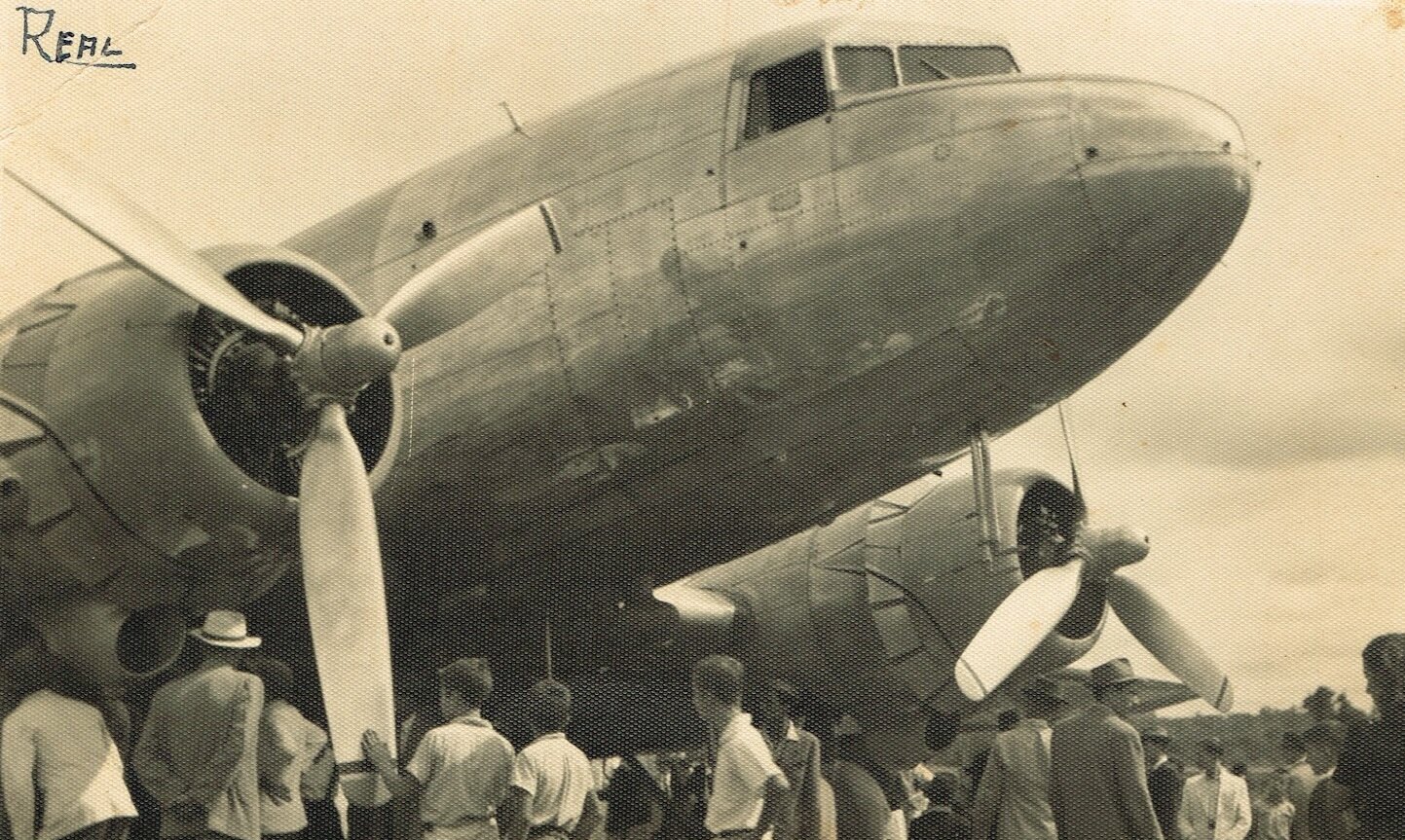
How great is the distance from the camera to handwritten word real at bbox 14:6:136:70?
7680 mm

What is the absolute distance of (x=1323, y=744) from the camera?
8.61 m

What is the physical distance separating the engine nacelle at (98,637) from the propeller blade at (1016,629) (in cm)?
451

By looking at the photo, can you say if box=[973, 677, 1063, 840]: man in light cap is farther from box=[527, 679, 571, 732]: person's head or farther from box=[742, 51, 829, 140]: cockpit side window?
box=[742, 51, 829, 140]: cockpit side window

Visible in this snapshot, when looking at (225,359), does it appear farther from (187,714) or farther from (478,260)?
(187,714)

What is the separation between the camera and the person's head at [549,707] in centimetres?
680

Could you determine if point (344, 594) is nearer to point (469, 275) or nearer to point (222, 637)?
point (222, 637)

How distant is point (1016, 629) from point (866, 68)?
138 inches

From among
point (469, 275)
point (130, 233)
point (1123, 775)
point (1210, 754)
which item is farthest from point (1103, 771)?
point (130, 233)

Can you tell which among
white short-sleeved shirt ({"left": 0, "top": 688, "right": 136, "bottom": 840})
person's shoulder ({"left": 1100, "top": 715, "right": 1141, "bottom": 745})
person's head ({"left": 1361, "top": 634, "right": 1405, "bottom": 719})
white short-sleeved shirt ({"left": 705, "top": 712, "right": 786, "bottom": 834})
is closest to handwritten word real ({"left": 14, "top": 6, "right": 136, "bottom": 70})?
white short-sleeved shirt ({"left": 0, "top": 688, "right": 136, "bottom": 840})

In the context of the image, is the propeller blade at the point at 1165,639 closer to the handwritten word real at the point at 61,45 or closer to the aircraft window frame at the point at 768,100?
the aircraft window frame at the point at 768,100

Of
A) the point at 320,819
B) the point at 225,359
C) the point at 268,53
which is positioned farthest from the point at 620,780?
the point at 268,53

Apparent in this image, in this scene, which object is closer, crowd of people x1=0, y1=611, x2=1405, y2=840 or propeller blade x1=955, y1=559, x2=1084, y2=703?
crowd of people x1=0, y1=611, x2=1405, y2=840

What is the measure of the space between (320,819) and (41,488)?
7.69 ft

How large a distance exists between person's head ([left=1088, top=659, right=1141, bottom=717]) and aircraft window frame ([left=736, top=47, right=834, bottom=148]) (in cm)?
332
